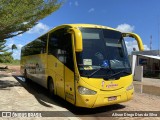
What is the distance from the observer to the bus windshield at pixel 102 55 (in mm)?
8531

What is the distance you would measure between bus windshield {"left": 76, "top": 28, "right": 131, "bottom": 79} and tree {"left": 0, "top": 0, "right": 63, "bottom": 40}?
4.28 m

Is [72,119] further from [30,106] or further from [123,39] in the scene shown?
→ [123,39]

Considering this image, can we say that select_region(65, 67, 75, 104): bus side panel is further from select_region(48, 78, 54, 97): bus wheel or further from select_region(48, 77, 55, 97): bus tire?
select_region(48, 78, 54, 97): bus wheel

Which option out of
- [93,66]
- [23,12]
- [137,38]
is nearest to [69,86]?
[93,66]

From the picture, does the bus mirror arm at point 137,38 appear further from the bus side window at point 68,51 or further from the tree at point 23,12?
the tree at point 23,12

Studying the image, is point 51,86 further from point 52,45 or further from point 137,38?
point 137,38

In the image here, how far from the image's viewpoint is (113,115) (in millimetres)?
8617

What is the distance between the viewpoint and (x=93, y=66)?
8.55 m

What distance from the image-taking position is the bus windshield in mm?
8531

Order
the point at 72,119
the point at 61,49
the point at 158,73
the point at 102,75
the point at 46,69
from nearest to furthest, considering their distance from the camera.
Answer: the point at 72,119 < the point at 102,75 < the point at 61,49 < the point at 46,69 < the point at 158,73

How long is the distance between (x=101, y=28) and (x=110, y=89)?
7.56 ft

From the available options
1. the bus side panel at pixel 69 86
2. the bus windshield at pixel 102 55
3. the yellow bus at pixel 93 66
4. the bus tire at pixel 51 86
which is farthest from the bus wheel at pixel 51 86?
Answer: the bus windshield at pixel 102 55

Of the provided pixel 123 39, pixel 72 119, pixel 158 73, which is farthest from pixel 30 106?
pixel 158 73

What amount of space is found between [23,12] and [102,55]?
5.42 m
